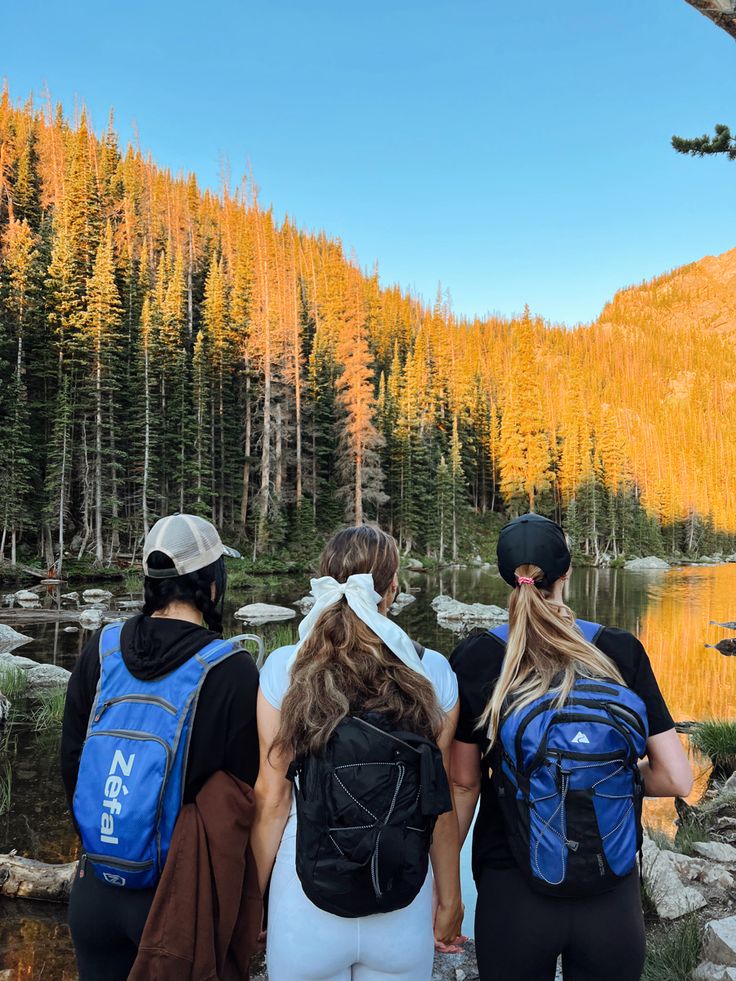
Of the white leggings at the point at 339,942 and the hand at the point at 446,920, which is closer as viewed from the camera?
the white leggings at the point at 339,942

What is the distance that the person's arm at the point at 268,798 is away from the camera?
1775 millimetres

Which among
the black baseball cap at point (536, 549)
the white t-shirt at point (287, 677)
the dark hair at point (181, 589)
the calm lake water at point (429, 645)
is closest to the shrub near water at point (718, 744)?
the calm lake water at point (429, 645)

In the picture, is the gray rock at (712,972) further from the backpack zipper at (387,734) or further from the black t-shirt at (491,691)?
the backpack zipper at (387,734)

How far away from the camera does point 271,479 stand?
37.3 m

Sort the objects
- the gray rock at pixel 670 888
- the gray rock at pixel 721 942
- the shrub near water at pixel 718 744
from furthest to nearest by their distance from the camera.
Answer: the shrub near water at pixel 718 744 < the gray rock at pixel 670 888 < the gray rock at pixel 721 942

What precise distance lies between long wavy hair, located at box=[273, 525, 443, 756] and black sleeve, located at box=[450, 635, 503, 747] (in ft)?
0.66

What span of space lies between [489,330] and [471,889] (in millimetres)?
96027

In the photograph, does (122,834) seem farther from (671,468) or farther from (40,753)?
(671,468)

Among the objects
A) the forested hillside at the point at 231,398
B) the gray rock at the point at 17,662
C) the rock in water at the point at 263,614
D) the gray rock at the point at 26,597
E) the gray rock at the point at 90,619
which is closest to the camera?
the gray rock at the point at 17,662

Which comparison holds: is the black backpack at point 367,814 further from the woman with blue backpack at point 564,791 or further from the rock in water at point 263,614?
the rock in water at point 263,614

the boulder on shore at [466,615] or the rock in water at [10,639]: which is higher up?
the rock in water at [10,639]

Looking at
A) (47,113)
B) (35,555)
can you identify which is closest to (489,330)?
(47,113)

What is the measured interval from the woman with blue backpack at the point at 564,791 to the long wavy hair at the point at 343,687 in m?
0.26

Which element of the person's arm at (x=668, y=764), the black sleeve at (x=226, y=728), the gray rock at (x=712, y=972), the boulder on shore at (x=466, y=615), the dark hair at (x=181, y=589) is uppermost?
the dark hair at (x=181, y=589)
